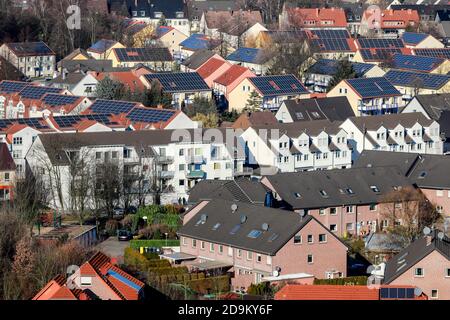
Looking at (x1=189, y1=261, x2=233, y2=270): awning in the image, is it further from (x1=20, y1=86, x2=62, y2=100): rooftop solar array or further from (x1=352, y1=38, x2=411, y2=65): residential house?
(x1=352, y1=38, x2=411, y2=65): residential house

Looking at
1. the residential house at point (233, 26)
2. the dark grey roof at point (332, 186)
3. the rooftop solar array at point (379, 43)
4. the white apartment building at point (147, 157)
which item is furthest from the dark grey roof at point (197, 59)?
the dark grey roof at point (332, 186)

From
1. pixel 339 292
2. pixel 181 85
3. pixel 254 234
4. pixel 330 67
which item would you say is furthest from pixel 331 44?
pixel 339 292

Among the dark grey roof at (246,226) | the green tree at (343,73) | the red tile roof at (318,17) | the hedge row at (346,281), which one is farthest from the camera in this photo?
the red tile roof at (318,17)

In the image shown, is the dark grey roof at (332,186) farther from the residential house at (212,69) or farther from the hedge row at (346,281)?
the residential house at (212,69)

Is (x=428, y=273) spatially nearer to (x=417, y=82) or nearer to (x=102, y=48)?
(x=417, y=82)

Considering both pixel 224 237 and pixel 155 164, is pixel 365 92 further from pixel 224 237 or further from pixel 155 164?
pixel 224 237
